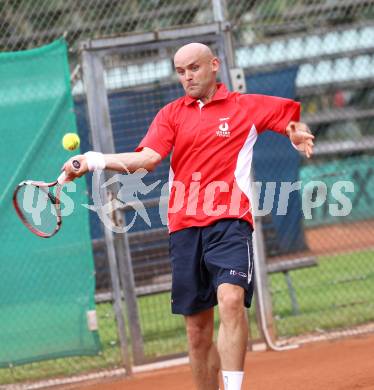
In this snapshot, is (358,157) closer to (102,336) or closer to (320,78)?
(320,78)

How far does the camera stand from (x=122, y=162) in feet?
17.9

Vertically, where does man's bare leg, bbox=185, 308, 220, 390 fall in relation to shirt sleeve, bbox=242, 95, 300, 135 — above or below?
below

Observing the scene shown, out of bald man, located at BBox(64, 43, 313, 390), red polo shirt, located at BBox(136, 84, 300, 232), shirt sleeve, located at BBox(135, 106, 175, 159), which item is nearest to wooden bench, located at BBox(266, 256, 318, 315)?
bald man, located at BBox(64, 43, 313, 390)

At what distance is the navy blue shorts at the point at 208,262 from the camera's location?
5.66 m

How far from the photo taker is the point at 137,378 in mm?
7992

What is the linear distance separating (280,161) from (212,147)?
507 cm

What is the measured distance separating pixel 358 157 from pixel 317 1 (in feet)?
7.77

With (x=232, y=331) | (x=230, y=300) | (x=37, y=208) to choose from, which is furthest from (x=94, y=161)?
(x=37, y=208)

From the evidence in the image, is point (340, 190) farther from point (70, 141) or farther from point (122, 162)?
point (70, 141)

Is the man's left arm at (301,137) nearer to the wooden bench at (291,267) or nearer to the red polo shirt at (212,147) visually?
the red polo shirt at (212,147)

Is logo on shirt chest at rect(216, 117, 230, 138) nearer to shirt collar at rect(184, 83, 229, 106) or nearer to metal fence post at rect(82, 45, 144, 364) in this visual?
shirt collar at rect(184, 83, 229, 106)

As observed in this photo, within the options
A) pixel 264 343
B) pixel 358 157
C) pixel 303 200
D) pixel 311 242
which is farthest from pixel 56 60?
pixel 358 157

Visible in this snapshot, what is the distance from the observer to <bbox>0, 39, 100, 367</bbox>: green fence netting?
303 inches

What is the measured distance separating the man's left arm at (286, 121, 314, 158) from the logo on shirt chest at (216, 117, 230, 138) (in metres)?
0.37
